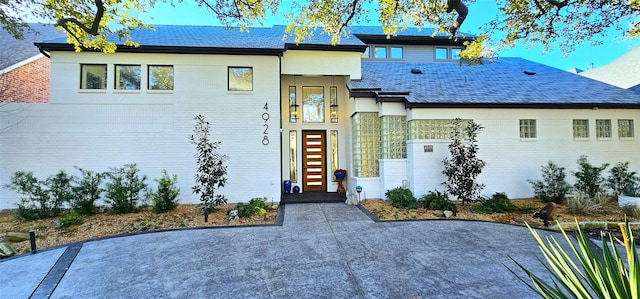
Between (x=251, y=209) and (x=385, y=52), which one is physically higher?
(x=385, y=52)

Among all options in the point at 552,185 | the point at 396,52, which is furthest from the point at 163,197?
the point at 396,52

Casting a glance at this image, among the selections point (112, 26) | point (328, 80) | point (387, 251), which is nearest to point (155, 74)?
point (112, 26)

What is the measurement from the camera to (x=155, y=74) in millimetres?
9211

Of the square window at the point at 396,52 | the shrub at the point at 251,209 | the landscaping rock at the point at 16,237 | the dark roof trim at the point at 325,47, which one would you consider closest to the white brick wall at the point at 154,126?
the dark roof trim at the point at 325,47

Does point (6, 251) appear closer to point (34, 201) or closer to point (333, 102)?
point (34, 201)

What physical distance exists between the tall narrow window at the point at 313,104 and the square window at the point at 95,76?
6814 mm

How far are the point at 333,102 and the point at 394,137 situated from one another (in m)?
3.22

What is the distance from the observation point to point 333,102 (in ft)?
37.8

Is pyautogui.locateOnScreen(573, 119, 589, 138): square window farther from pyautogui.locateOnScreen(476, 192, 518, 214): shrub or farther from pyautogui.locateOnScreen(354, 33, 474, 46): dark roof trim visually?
pyautogui.locateOnScreen(354, 33, 474, 46): dark roof trim

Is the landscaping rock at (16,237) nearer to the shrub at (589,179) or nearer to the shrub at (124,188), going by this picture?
the shrub at (124,188)

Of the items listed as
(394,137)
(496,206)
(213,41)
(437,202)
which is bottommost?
(496,206)

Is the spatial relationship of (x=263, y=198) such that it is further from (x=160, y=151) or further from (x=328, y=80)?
(x=328, y=80)

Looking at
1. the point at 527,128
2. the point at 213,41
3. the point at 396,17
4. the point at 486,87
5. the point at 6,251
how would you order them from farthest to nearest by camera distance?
1. the point at 486,87
2. the point at 213,41
3. the point at 527,128
4. the point at 396,17
5. the point at 6,251

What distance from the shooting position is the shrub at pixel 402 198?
815 centimetres
